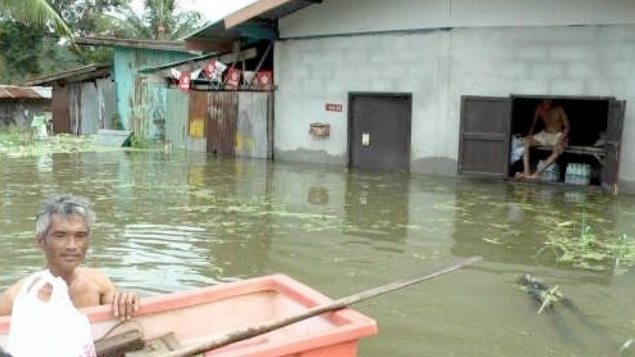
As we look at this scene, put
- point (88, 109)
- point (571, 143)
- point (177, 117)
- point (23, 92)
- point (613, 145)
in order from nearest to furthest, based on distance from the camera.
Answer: point (613, 145) → point (571, 143) → point (177, 117) → point (88, 109) → point (23, 92)

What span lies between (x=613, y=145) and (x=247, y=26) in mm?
8511

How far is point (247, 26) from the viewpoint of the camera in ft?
53.3

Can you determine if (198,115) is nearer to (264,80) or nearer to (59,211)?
(264,80)

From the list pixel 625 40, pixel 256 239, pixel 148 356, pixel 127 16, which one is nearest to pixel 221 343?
pixel 148 356

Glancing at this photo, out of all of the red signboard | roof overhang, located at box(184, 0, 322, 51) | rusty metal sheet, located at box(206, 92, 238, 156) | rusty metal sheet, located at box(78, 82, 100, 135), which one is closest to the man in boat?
roof overhang, located at box(184, 0, 322, 51)

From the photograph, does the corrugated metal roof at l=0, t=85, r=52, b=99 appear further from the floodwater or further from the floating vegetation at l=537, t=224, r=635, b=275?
the floating vegetation at l=537, t=224, r=635, b=275

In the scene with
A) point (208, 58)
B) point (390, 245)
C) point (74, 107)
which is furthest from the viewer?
point (74, 107)

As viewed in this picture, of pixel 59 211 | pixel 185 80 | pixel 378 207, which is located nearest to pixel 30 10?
pixel 185 80

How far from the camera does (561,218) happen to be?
9.39 meters

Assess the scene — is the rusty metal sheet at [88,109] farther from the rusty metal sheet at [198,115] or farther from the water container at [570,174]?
the water container at [570,174]

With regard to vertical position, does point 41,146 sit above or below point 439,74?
below

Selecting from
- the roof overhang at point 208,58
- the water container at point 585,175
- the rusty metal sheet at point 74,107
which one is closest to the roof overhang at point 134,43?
the roof overhang at point 208,58

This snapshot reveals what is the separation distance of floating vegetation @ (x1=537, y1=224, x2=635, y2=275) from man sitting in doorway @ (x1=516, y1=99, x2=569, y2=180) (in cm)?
462

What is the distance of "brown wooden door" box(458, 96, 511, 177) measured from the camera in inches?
512
